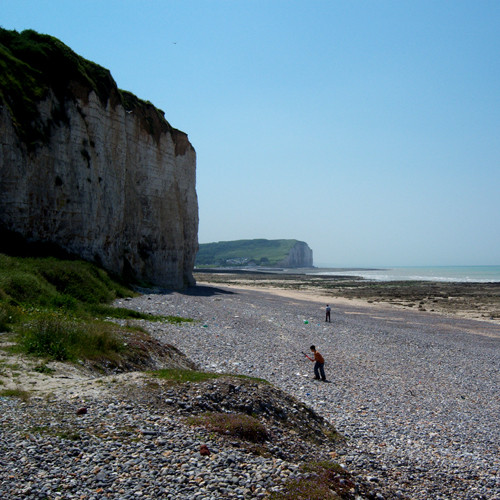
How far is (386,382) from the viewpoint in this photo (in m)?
15.3

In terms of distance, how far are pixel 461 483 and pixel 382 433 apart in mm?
2080

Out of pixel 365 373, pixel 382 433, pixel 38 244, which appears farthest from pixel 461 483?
pixel 38 244

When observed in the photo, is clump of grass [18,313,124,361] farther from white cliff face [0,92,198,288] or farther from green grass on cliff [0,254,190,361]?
white cliff face [0,92,198,288]

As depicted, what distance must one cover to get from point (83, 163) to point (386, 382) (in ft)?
67.8

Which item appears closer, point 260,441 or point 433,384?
point 260,441

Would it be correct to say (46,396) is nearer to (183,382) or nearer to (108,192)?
(183,382)

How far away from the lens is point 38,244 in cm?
2359

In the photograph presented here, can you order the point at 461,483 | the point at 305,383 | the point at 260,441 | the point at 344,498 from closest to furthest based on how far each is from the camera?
the point at 344,498, the point at 260,441, the point at 461,483, the point at 305,383

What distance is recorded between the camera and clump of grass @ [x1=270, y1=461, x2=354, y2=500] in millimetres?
6223

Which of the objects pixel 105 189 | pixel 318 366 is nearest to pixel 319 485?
pixel 318 366

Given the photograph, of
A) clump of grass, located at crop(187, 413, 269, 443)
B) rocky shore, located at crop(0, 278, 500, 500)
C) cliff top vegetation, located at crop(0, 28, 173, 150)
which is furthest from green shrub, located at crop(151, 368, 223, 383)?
cliff top vegetation, located at crop(0, 28, 173, 150)

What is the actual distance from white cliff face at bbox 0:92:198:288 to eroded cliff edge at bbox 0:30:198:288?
0.06 m

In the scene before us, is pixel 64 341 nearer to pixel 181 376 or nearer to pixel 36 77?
pixel 181 376

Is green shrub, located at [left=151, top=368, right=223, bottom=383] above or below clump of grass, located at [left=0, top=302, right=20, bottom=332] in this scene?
below
